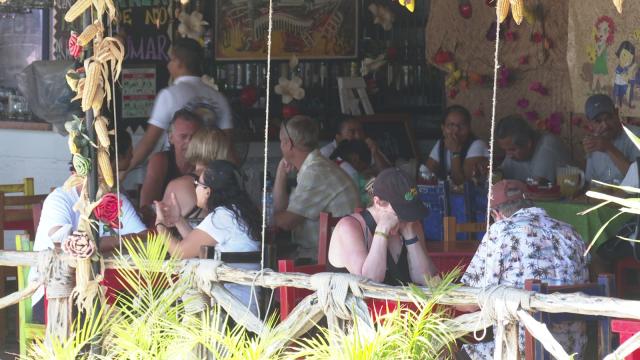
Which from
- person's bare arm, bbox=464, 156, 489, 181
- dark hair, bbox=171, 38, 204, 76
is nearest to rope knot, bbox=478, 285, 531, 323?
dark hair, bbox=171, 38, 204, 76

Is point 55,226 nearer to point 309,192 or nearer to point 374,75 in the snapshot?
point 309,192

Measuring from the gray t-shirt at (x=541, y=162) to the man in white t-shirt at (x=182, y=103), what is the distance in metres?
2.03

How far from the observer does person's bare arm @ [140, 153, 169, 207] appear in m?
6.77

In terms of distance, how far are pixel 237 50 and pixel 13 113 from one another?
210cm

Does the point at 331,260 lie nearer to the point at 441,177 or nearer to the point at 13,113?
the point at 441,177

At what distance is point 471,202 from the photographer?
7.33m

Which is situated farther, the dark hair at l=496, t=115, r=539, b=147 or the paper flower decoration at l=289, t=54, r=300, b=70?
the paper flower decoration at l=289, t=54, r=300, b=70

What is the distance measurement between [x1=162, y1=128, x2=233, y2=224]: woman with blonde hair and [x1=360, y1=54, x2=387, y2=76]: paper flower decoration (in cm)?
458

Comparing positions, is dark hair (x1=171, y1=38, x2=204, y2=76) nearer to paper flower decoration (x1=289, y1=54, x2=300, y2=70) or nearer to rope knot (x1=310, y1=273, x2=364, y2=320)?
paper flower decoration (x1=289, y1=54, x2=300, y2=70)

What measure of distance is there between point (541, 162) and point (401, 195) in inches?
147

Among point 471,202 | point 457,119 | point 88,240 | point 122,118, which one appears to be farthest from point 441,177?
point 88,240

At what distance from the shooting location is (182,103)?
289 inches

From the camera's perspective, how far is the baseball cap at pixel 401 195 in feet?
14.5

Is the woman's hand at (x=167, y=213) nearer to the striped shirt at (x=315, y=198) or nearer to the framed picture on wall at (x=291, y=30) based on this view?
the striped shirt at (x=315, y=198)
